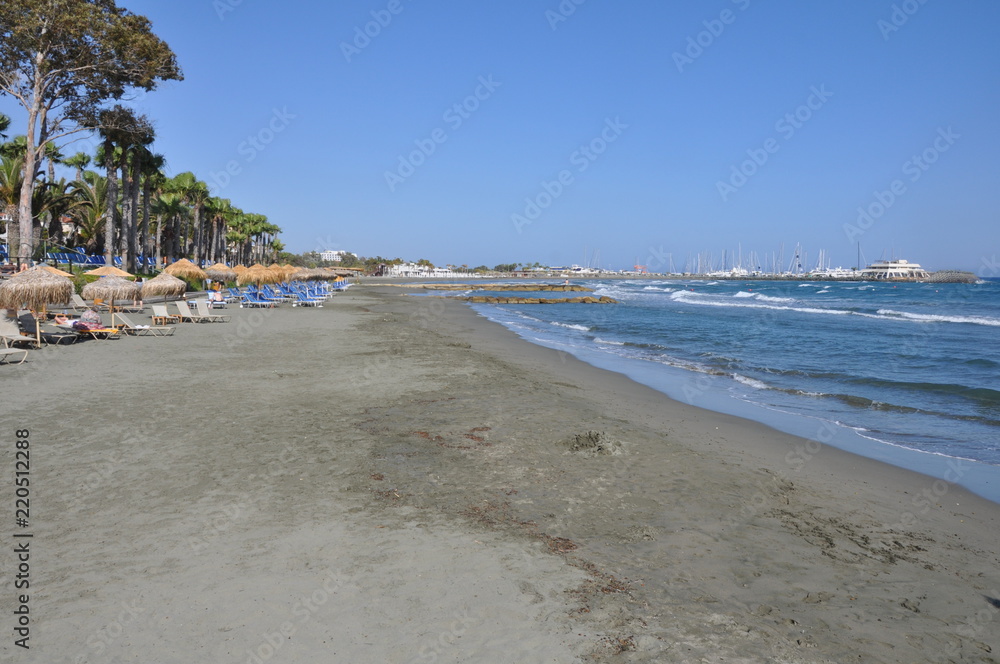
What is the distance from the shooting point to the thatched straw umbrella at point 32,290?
1341 centimetres

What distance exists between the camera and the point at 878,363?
17.4 m

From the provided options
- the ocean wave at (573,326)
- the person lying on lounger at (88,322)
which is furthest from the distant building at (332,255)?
the person lying on lounger at (88,322)

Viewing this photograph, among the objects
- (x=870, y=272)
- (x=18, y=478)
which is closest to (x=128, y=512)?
(x=18, y=478)

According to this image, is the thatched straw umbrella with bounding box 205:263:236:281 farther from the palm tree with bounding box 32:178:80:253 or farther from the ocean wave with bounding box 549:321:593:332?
the ocean wave with bounding box 549:321:593:332

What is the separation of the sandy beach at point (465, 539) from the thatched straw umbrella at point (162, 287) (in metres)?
12.6

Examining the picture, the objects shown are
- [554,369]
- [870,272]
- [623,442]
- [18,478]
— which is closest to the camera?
[18,478]

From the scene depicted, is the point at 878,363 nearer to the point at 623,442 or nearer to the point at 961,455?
the point at 961,455

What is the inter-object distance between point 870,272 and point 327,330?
167m

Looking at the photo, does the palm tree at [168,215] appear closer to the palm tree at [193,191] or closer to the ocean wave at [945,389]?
the palm tree at [193,191]

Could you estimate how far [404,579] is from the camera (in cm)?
396

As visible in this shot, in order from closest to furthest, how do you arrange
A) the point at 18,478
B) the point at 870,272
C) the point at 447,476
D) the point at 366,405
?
the point at 18,478, the point at 447,476, the point at 366,405, the point at 870,272

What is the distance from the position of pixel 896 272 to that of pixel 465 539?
552 ft

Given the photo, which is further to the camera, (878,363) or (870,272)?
(870,272)

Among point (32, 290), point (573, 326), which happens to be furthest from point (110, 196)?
point (573, 326)
